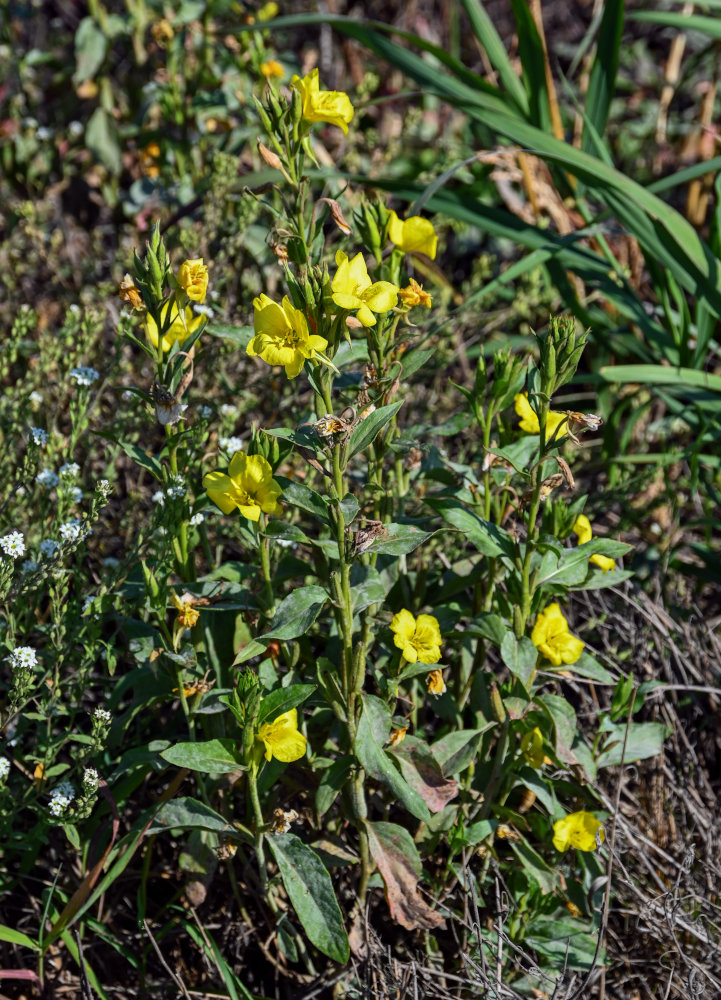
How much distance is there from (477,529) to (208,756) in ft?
1.84

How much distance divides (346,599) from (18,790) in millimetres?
Result: 804

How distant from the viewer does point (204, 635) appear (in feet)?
5.33

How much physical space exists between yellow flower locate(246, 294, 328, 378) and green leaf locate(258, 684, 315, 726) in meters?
0.47

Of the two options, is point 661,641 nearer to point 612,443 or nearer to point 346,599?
point 612,443

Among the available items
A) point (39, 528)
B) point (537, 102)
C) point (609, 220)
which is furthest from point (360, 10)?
point (39, 528)

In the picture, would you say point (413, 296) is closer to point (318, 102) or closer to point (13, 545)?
point (318, 102)

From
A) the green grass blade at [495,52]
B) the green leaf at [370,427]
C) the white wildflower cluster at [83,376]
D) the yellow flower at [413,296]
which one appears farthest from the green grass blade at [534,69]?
the green leaf at [370,427]

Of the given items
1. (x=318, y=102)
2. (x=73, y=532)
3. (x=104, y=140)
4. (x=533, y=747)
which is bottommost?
(x=533, y=747)

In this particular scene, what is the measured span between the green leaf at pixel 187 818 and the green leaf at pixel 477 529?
1.98ft

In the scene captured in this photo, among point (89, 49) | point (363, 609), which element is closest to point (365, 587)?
point (363, 609)

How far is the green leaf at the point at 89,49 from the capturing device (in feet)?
10.3

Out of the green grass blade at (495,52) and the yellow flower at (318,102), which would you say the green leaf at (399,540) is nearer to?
the yellow flower at (318,102)

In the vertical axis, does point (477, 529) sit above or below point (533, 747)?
above

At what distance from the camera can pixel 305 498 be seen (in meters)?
1.37
